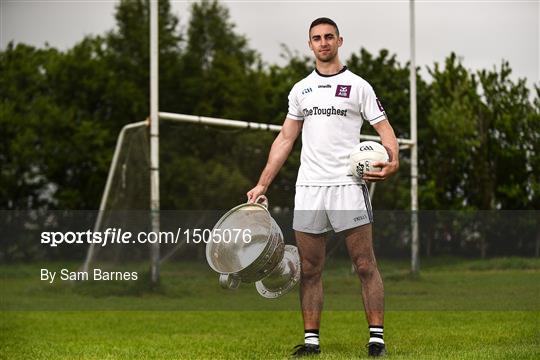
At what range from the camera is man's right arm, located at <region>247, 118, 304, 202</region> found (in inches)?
297

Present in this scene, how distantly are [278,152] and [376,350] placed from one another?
155 centimetres

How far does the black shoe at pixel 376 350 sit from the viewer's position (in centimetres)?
733

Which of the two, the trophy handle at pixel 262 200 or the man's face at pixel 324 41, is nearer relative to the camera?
the man's face at pixel 324 41

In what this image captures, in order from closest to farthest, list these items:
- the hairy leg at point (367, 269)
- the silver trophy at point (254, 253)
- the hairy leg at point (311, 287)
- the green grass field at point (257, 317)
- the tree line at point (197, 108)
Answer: the silver trophy at point (254, 253), the hairy leg at point (367, 269), the hairy leg at point (311, 287), the green grass field at point (257, 317), the tree line at point (197, 108)

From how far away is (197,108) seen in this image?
43906mm

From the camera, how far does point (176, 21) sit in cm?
4462

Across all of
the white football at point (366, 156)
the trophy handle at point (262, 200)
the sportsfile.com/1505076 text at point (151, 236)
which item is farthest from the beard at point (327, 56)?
the sportsfile.com/1505076 text at point (151, 236)

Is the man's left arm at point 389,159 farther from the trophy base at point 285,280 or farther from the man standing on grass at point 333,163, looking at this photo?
the trophy base at point 285,280

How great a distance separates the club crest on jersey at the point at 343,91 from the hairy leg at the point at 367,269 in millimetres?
914

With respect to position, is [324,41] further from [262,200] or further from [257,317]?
[257,317]

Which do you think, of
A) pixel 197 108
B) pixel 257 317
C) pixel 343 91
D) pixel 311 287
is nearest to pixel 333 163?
pixel 343 91

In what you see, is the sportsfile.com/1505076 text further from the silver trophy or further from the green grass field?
the green grass field

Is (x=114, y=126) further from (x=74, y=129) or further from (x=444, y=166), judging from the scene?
(x=444, y=166)

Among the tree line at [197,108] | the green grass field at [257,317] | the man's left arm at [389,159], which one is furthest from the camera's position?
the tree line at [197,108]
